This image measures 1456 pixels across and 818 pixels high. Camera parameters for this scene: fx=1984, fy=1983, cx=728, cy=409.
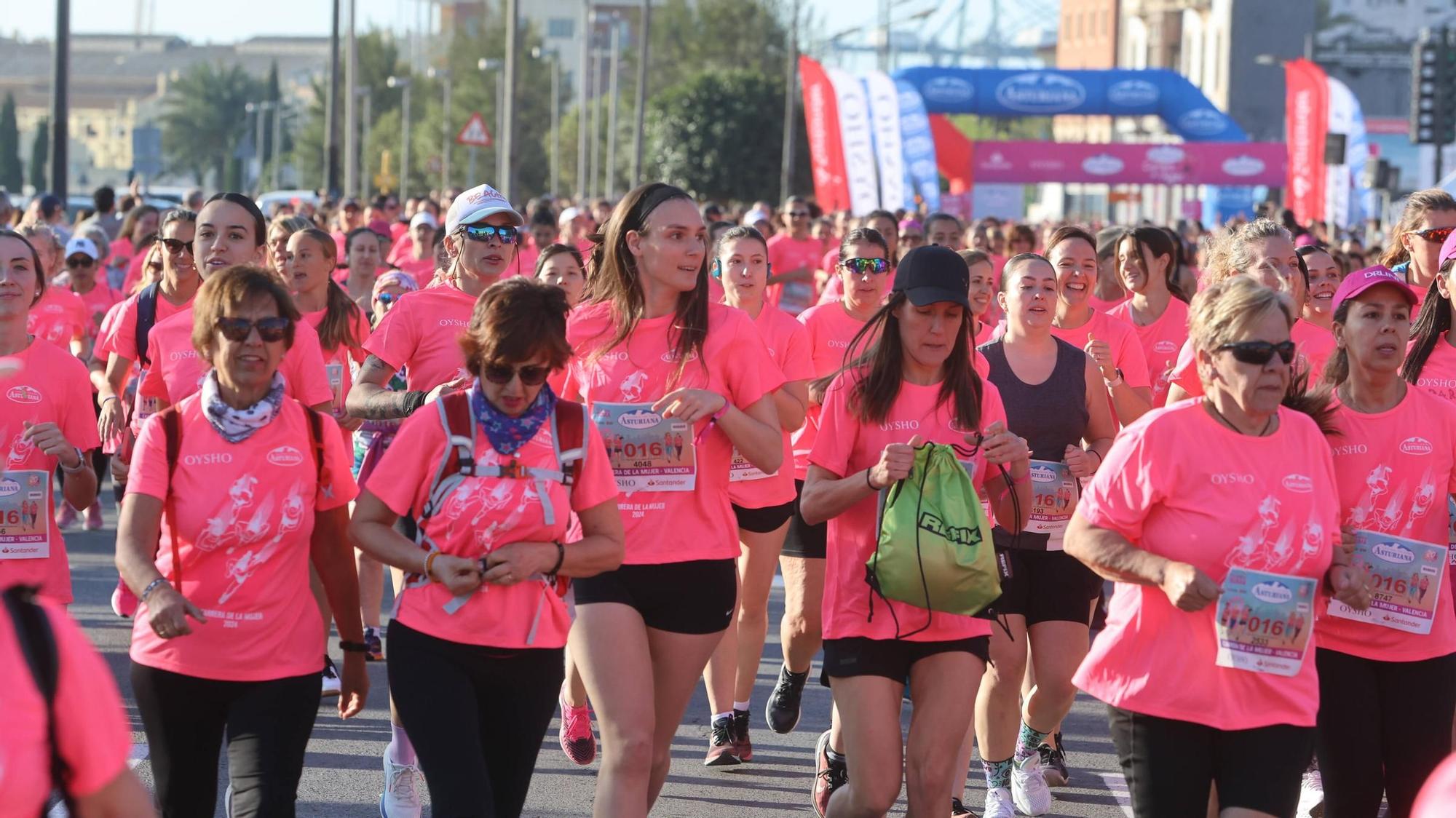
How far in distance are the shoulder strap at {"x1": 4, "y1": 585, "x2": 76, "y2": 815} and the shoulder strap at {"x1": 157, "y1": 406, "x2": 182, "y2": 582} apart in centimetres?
187

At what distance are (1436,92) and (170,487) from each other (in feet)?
80.6

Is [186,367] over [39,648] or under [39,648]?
over

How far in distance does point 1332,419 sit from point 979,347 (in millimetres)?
1775

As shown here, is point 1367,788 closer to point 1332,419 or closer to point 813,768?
point 1332,419

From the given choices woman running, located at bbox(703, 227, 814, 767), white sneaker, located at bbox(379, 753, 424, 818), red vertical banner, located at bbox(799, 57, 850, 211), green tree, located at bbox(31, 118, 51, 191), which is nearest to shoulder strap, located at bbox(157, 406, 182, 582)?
white sneaker, located at bbox(379, 753, 424, 818)

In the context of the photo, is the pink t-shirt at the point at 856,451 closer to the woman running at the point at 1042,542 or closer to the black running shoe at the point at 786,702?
the woman running at the point at 1042,542

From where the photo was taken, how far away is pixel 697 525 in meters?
5.57

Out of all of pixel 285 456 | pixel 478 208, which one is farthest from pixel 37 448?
pixel 478 208

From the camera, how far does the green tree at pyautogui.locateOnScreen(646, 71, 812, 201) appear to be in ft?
192

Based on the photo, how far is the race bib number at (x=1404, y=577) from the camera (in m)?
5.18

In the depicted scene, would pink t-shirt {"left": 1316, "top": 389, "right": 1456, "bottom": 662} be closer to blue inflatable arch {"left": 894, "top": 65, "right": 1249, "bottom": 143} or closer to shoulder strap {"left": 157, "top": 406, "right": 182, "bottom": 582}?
shoulder strap {"left": 157, "top": 406, "right": 182, "bottom": 582}

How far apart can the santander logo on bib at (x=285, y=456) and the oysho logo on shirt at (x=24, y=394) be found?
58.7 inches

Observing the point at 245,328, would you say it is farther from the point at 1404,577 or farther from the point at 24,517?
the point at 1404,577

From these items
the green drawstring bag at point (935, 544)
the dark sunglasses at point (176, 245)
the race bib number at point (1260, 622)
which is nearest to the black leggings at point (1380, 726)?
the race bib number at point (1260, 622)
